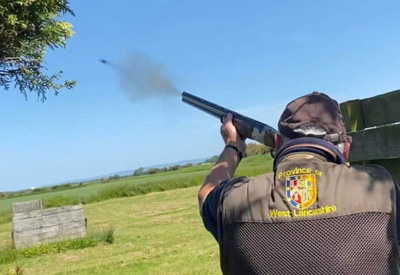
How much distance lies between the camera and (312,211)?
165 centimetres

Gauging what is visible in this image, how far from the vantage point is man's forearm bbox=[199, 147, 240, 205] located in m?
2.01

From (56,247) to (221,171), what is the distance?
40.9 ft

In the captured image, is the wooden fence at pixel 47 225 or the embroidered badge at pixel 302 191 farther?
the wooden fence at pixel 47 225

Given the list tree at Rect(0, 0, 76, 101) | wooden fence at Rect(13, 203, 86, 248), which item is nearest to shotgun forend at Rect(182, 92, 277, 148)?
tree at Rect(0, 0, 76, 101)

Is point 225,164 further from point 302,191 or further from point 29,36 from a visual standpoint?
point 29,36

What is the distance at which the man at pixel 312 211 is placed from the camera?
1.63 metres

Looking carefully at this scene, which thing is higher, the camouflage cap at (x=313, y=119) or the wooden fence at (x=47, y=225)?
the camouflage cap at (x=313, y=119)

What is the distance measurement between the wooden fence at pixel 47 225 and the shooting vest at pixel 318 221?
1413 cm

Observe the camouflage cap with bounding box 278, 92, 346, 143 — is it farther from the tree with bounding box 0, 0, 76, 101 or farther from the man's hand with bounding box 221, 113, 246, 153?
the tree with bounding box 0, 0, 76, 101

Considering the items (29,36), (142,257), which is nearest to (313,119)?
(29,36)

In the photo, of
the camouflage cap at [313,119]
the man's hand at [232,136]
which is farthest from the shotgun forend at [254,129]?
the camouflage cap at [313,119]

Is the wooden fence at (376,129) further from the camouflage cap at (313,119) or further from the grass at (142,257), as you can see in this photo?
the grass at (142,257)

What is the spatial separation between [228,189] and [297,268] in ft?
1.24

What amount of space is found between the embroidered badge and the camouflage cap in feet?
0.61
